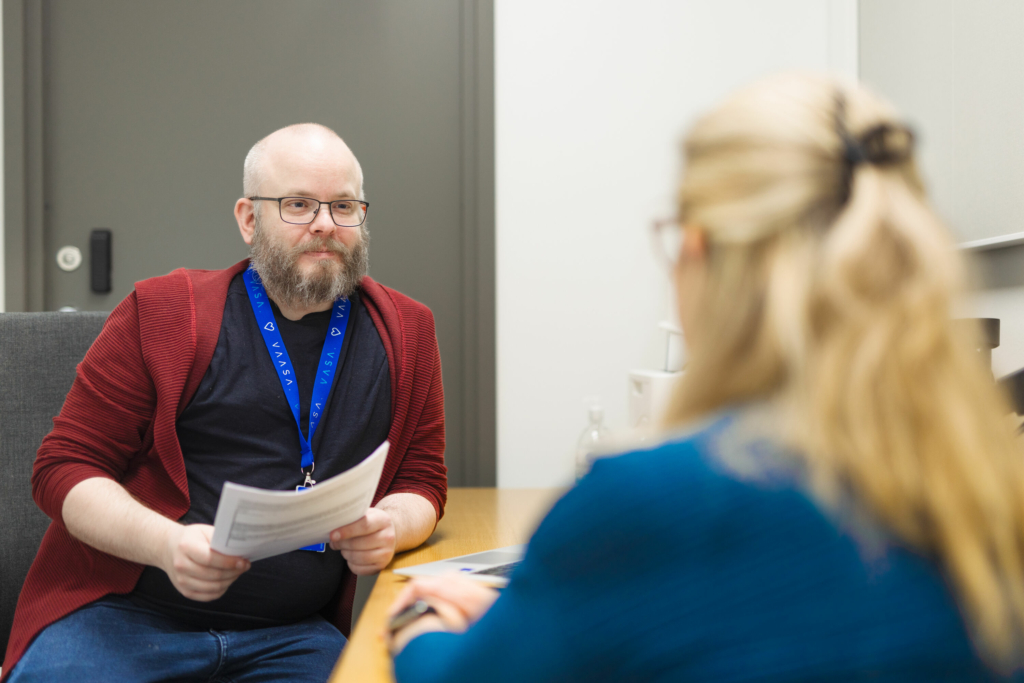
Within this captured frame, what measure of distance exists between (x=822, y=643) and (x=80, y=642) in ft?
3.65

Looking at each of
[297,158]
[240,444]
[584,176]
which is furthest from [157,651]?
[584,176]

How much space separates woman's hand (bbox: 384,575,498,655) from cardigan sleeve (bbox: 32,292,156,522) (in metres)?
0.72

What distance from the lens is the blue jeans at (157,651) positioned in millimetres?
1116

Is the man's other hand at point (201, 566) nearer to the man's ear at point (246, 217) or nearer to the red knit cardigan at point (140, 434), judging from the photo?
the red knit cardigan at point (140, 434)

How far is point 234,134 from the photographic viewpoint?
2.28 metres

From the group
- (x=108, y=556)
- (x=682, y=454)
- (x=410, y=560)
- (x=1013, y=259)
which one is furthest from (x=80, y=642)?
(x=1013, y=259)

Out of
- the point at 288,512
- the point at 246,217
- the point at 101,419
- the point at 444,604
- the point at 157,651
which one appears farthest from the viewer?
the point at 246,217

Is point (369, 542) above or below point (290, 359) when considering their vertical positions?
below

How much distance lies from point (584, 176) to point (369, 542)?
148 cm

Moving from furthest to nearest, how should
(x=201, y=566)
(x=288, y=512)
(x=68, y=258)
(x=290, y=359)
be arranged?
1. (x=68, y=258)
2. (x=290, y=359)
3. (x=201, y=566)
4. (x=288, y=512)

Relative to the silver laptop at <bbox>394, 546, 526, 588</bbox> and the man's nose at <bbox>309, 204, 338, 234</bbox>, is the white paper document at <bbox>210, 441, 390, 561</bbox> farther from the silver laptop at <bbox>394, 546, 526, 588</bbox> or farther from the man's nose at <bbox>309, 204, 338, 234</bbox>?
the man's nose at <bbox>309, 204, 338, 234</bbox>

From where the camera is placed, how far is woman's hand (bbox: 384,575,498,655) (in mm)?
735

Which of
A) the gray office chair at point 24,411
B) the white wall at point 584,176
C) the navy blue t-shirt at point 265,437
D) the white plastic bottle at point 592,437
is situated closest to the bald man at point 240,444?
the navy blue t-shirt at point 265,437

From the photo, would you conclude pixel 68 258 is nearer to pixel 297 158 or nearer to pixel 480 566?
pixel 297 158
